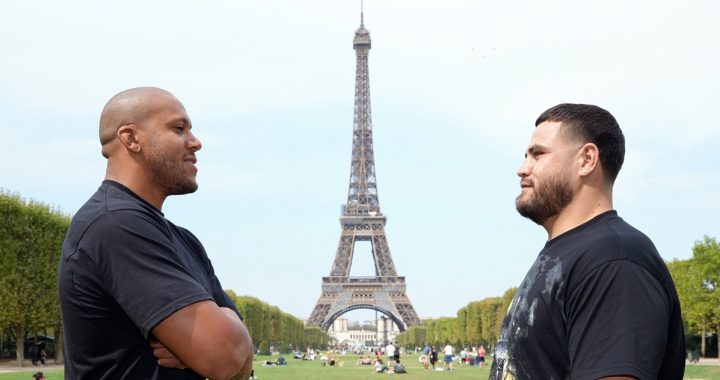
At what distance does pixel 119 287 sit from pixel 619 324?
147cm

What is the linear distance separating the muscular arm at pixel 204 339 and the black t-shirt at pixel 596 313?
99 cm

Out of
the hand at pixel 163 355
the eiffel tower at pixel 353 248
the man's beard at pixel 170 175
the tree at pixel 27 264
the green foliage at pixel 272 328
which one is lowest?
the hand at pixel 163 355

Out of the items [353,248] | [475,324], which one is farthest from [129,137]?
[353,248]

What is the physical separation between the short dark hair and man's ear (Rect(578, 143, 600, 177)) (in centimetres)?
3

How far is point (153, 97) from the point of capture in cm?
315

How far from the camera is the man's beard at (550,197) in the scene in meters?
3.39

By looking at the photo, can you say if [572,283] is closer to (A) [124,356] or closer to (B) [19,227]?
(A) [124,356]

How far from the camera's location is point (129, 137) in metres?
3.09

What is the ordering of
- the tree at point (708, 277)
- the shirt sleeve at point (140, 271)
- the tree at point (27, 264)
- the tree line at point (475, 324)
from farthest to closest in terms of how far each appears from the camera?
1. the tree line at point (475, 324)
2. the tree at point (708, 277)
3. the tree at point (27, 264)
4. the shirt sleeve at point (140, 271)

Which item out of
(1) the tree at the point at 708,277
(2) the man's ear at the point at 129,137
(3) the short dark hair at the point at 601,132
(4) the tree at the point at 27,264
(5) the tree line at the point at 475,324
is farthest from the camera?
(5) the tree line at the point at 475,324

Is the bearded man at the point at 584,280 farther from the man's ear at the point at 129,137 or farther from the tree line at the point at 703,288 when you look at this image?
the tree line at the point at 703,288

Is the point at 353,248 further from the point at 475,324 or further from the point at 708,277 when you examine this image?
the point at 708,277

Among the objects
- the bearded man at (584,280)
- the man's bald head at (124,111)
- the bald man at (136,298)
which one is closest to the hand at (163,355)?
the bald man at (136,298)

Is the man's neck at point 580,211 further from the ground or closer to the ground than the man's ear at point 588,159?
closer to the ground
